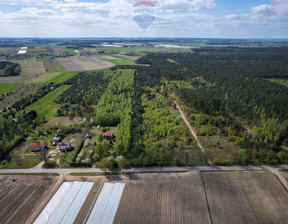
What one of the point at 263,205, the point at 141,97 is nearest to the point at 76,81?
the point at 141,97

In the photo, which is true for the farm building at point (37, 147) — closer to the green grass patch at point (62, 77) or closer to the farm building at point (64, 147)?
the farm building at point (64, 147)

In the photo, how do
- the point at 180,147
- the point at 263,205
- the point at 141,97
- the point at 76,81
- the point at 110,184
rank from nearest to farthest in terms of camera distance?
the point at 263,205 < the point at 110,184 < the point at 180,147 < the point at 141,97 < the point at 76,81

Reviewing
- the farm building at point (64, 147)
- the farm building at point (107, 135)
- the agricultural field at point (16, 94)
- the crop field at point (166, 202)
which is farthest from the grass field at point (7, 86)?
the crop field at point (166, 202)

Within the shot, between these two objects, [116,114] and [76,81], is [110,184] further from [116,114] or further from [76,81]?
[76,81]

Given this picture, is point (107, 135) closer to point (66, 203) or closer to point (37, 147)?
point (37, 147)

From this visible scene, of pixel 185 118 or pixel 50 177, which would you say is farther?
pixel 185 118

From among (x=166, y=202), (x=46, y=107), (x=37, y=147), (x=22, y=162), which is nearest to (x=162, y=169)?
(x=166, y=202)
